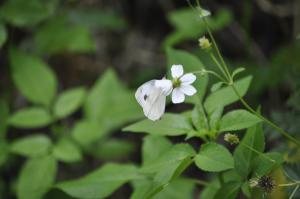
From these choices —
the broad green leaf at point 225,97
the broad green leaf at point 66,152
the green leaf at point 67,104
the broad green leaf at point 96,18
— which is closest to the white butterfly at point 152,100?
the broad green leaf at point 225,97

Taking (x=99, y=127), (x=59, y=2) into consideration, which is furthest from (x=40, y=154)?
(x=59, y=2)

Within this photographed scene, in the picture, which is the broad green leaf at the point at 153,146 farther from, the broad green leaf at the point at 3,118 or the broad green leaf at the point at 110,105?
the broad green leaf at the point at 3,118

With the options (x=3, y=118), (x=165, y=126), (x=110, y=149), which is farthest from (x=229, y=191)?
(x=3, y=118)

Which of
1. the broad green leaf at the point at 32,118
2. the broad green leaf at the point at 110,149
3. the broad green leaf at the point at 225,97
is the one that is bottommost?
the broad green leaf at the point at 110,149

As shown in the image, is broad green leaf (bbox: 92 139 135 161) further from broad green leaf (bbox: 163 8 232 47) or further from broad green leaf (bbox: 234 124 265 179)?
broad green leaf (bbox: 234 124 265 179)

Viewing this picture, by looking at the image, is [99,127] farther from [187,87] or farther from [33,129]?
[187,87]

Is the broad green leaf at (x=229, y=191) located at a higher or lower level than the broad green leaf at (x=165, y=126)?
lower

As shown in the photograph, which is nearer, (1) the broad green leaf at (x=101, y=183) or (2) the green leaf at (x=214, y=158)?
(2) the green leaf at (x=214, y=158)
